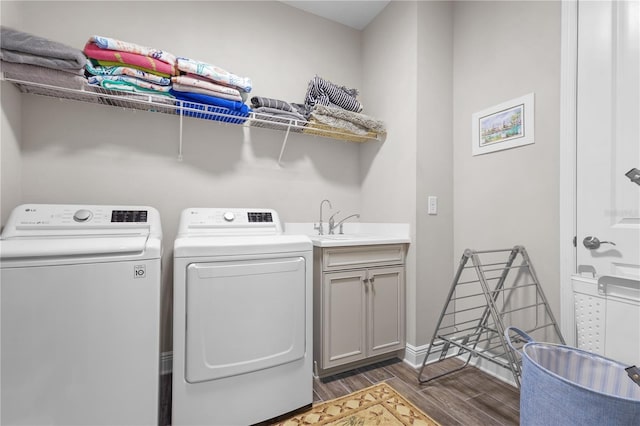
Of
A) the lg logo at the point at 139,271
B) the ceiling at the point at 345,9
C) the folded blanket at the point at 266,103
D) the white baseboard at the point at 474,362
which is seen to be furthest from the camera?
the ceiling at the point at 345,9

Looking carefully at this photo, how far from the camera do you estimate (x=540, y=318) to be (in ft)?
5.50

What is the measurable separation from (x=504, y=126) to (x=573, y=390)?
1.54 meters

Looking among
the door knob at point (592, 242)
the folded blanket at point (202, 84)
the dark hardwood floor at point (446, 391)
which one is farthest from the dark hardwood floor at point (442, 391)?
the folded blanket at point (202, 84)

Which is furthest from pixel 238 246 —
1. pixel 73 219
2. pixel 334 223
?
pixel 334 223

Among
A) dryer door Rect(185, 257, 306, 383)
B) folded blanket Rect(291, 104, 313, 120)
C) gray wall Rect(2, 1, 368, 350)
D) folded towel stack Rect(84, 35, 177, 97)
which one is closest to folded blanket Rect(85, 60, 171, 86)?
folded towel stack Rect(84, 35, 177, 97)

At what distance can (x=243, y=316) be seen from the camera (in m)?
1.37

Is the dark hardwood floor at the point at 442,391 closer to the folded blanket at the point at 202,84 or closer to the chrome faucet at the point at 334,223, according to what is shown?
the chrome faucet at the point at 334,223

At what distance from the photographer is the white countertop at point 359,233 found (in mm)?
1876

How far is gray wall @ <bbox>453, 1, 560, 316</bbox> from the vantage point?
1.62 m

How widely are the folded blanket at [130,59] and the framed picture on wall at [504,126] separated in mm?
1985

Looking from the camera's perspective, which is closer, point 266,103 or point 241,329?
point 241,329

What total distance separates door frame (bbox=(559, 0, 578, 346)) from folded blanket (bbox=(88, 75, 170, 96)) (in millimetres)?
2191

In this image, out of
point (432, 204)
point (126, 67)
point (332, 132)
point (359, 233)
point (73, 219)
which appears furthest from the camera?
point (359, 233)

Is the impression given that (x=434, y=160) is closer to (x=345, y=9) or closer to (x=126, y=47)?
(x=345, y=9)
